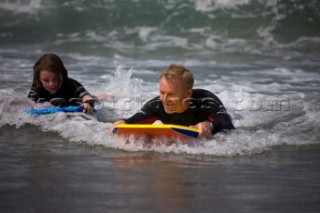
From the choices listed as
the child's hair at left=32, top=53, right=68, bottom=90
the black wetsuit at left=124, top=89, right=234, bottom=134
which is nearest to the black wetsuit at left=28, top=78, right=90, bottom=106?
the child's hair at left=32, top=53, right=68, bottom=90

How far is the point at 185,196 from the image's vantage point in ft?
13.1

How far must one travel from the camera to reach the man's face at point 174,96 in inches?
215

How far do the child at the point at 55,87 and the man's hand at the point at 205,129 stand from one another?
164 cm

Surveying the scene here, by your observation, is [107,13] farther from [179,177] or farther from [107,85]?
[179,177]

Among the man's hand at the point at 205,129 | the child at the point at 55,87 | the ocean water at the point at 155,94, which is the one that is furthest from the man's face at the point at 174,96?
the child at the point at 55,87

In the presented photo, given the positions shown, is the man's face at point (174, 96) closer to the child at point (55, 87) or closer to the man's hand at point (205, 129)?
the man's hand at point (205, 129)

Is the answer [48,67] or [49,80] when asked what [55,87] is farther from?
Result: [48,67]

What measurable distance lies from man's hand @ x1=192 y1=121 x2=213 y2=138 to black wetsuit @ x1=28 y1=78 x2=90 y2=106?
2.02 m

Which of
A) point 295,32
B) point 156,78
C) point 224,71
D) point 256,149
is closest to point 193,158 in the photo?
point 256,149

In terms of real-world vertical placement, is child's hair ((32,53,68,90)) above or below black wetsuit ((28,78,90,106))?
above

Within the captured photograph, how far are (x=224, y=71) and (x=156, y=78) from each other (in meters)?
1.50

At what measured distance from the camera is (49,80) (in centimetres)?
679

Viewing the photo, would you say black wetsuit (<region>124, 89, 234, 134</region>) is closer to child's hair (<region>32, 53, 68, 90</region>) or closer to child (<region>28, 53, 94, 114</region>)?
child (<region>28, 53, 94, 114</region>)

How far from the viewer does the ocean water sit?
4.07 m
